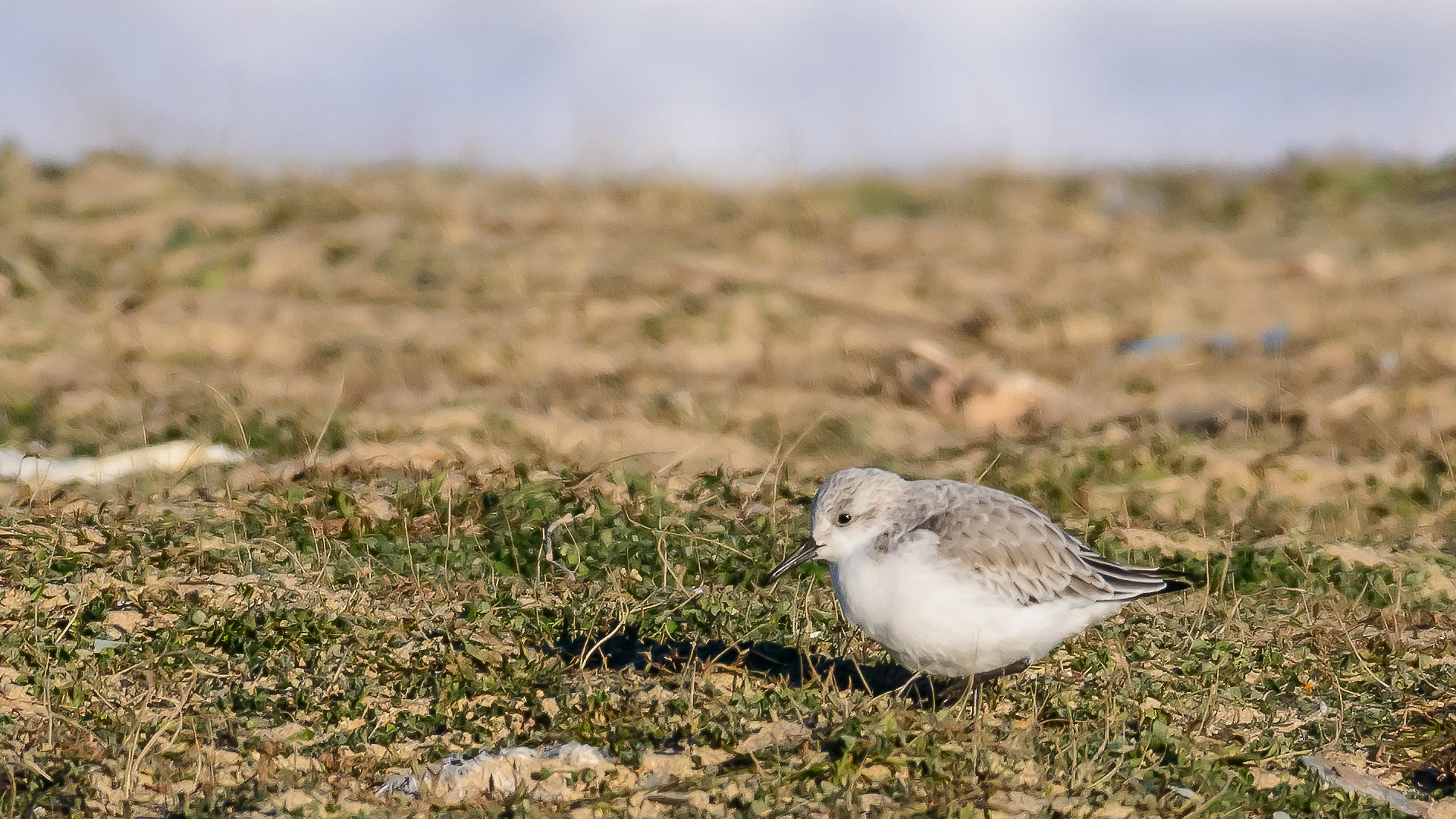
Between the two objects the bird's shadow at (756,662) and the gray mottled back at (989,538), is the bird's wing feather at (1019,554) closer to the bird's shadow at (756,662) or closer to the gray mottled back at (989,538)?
the gray mottled back at (989,538)

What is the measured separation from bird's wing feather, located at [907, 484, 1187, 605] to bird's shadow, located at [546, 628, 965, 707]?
52 centimetres

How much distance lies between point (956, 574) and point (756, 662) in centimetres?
108

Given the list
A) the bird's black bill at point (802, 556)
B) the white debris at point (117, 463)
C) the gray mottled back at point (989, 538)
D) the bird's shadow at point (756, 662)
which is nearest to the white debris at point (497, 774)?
the bird's shadow at point (756, 662)

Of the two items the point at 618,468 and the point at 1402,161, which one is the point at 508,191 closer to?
the point at 618,468

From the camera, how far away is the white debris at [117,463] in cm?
802

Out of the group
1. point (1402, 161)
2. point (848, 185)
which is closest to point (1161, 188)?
point (1402, 161)

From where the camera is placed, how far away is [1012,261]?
1534 cm

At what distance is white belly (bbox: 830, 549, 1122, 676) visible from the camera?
4805 mm

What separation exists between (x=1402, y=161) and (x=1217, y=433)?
1187cm

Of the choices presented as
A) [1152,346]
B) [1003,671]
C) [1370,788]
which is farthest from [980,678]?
[1152,346]

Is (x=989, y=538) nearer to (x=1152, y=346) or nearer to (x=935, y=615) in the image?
(x=935, y=615)

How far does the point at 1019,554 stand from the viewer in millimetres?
5105

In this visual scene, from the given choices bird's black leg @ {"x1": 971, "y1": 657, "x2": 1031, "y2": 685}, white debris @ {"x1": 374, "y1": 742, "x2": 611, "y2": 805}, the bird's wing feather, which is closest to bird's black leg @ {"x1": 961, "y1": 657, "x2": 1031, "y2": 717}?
bird's black leg @ {"x1": 971, "y1": 657, "x2": 1031, "y2": 685}

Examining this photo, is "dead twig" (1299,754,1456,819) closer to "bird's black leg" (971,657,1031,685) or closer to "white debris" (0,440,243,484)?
"bird's black leg" (971,657,1031,685)
